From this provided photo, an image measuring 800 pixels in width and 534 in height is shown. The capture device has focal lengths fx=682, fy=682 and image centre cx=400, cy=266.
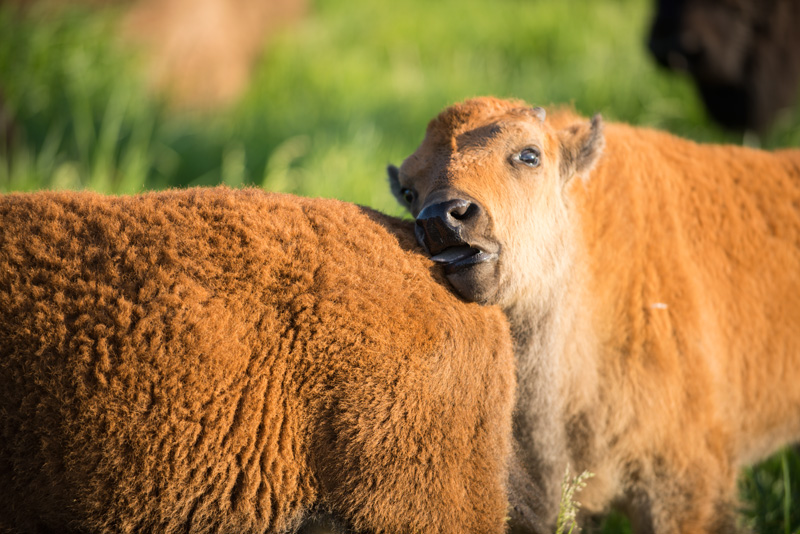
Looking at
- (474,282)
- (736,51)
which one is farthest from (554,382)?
(736,51)

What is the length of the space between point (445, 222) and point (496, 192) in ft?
1.27

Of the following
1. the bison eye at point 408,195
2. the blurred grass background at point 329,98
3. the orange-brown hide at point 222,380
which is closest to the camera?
the orange-brown hide at point 222,380

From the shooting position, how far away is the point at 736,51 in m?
7.70

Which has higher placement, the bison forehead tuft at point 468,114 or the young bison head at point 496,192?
the bison forehead tuft at point 468,114

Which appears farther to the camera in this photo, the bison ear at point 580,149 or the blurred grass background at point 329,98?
the blurred grass background at point 329,98

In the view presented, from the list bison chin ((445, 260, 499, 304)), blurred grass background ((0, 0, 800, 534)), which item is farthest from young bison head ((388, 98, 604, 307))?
blurred grass background ((0, 0, 800, 534))

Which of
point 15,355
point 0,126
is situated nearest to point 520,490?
point 15,355

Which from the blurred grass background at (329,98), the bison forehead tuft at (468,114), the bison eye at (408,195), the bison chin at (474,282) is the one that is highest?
the blurred grass background at (329,98)

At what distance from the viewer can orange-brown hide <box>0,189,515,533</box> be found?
204 cm

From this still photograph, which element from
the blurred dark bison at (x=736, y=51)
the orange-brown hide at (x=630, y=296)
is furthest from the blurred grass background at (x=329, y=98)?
the orange-brown hide at (x=630, y=296)

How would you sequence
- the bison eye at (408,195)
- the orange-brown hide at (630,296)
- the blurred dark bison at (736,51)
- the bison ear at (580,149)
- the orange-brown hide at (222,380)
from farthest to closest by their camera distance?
the blurred dark bison at (736,51), the bison ear at (580,149), the bison eye at (408,195), the orange-brown hide at (630,296), the orange-brown hide at (222,380)

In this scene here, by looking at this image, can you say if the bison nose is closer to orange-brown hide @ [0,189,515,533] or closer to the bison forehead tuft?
orange-brown hide @ [0,189,515,533]

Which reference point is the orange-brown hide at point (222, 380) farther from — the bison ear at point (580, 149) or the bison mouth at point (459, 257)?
the bison ear at point (580, 149)

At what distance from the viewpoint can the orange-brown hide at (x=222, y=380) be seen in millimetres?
2035
